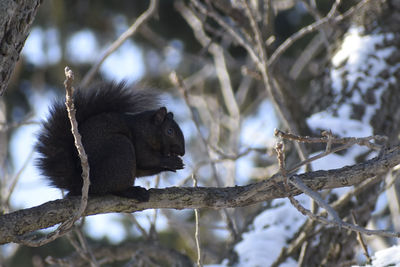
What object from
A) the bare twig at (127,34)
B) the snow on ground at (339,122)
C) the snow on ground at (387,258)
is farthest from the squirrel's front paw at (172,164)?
the snow on ground at (387,258)

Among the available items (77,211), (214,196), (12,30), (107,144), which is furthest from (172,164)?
(12,30)

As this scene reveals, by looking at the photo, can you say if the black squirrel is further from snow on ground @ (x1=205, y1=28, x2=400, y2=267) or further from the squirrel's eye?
snow on ground @ (x1=205, y1=28, x2=400, y2=267)

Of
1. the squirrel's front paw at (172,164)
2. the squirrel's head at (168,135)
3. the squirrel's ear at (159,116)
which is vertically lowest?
the squirrel's front paw at (172,164)

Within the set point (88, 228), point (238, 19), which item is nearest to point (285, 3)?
point (238, 19)

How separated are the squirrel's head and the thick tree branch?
0.68m

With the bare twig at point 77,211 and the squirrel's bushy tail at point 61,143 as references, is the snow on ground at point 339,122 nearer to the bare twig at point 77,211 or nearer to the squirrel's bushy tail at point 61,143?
the squirrel's bushy tail at point 61,143

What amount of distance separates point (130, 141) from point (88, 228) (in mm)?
5069

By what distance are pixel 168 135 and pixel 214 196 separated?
84 cm

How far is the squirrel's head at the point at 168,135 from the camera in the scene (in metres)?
3.14

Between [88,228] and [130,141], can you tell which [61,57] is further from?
[130,141]

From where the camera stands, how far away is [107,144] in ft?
8.77

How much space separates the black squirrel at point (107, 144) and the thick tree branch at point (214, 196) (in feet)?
0.26

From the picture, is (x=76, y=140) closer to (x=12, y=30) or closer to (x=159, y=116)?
(x=12, y=30)

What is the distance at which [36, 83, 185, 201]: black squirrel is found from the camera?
8.51 ft
